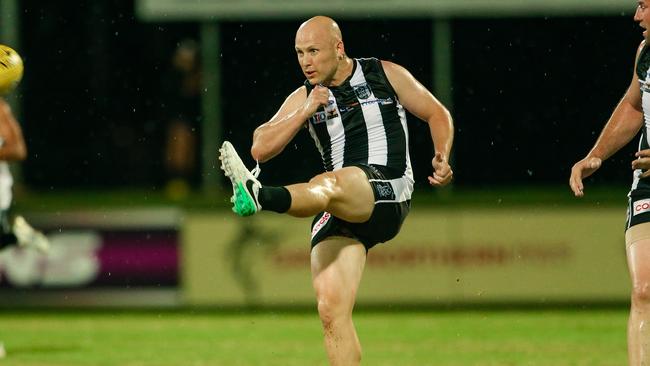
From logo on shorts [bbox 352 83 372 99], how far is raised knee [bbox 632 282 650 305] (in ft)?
6.49

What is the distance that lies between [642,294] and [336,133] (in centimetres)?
207

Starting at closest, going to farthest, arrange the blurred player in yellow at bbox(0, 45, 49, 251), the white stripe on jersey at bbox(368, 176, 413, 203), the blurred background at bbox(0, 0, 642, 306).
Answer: the white stripe on jersey at bbox(368, 176, 413, 203) → the blurred player in yellow at bbox(0, 45, 49, 251) → the blurred background at bbox(0, 0, 642, 306)

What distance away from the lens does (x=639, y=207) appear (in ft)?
23.7

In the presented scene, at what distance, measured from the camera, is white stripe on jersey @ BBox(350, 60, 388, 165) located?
806 centimetres

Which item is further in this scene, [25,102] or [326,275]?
[25,102]

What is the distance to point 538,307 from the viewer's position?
13727mm

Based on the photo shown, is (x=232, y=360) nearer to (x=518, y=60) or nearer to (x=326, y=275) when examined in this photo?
(x=326, y=275)

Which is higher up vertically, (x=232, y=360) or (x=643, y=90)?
(x=643, y=90)

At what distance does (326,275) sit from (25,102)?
9.99 metres

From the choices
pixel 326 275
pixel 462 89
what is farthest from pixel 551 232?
pixel 326 275

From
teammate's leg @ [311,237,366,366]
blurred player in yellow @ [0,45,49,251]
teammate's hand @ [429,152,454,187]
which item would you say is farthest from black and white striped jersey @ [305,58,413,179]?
blurred player in yellow @ [0,45,49,251]

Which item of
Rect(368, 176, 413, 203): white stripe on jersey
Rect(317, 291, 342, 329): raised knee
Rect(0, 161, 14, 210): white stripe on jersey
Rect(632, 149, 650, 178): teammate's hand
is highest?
Rect(632, 149, 650, 178): teammate's hand

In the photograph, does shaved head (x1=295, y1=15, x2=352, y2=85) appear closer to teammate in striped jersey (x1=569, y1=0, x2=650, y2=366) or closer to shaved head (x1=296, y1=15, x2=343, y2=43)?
shaved head (x1=296, y1=15, x2=343, y2=43)

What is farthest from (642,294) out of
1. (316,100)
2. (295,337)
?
(295,337)
